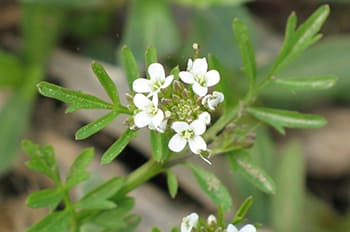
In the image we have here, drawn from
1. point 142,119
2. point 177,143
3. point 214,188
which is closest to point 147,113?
point 142,119

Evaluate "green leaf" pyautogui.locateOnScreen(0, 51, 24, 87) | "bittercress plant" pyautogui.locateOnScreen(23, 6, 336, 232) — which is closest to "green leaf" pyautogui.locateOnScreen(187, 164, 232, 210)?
"bittercress plant" pyautogui.locateOnScreen(23, 6, 336, 232)

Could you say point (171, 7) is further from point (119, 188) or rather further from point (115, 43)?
point (119, 188)

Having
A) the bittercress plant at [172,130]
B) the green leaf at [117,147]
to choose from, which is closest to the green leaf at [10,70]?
the bittercress plant at [172,130]

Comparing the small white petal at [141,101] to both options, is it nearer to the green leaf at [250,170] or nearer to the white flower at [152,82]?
the white flower at [152,82]

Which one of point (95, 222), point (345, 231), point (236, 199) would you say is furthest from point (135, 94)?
point (345, 231)

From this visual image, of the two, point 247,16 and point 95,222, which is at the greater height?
point 247,16

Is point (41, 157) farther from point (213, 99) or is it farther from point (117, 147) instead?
point (213, 99)
